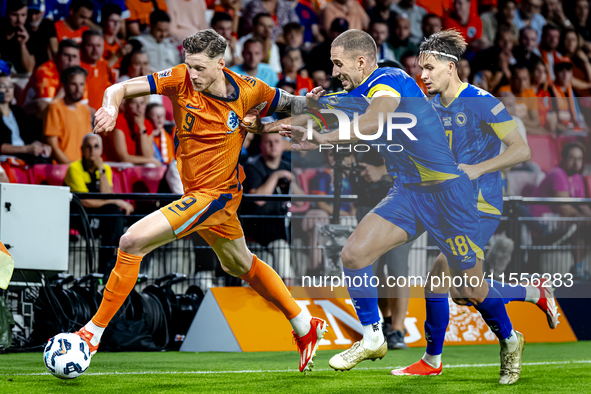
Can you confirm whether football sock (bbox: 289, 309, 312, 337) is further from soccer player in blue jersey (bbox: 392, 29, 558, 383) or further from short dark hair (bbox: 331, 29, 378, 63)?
short dark hair (bbox: 331, 29, 378, 63)

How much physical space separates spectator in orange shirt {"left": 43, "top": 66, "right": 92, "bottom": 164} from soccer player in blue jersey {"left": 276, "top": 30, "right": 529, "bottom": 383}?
4323 millimetres

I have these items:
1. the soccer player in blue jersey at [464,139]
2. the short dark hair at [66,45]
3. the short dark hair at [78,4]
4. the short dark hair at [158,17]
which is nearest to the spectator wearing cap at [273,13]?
the short dark hair at [158,17]

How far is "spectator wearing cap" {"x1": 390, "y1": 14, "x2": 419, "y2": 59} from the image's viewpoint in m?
10.5

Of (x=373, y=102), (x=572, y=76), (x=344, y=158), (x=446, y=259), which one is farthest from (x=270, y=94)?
(x=572, y=76)

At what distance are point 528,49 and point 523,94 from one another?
1061 millimetres

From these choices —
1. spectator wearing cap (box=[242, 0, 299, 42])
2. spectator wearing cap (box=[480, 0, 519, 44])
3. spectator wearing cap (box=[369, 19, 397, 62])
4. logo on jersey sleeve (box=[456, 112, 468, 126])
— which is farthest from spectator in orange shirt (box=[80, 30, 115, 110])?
spectator wearing cap (box=[480, 0, 519, 44])

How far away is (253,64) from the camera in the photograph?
9.51 metres

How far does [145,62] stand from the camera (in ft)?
29.5

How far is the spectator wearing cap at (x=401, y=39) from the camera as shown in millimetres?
10453

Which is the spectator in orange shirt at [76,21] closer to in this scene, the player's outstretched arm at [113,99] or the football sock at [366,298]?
the player's outstretched arm at [113,99]

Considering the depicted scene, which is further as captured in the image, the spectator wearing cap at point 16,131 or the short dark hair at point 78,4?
the short dark hair at point 78,4

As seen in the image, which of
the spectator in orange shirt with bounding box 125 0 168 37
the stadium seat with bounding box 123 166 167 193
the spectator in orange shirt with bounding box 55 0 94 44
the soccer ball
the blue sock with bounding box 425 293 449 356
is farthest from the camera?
the spectator in orange shirt with bounding box 125 0 168 37

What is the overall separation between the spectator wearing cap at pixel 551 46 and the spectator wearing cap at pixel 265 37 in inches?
182

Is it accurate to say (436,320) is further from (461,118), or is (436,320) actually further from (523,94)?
(523,94)
